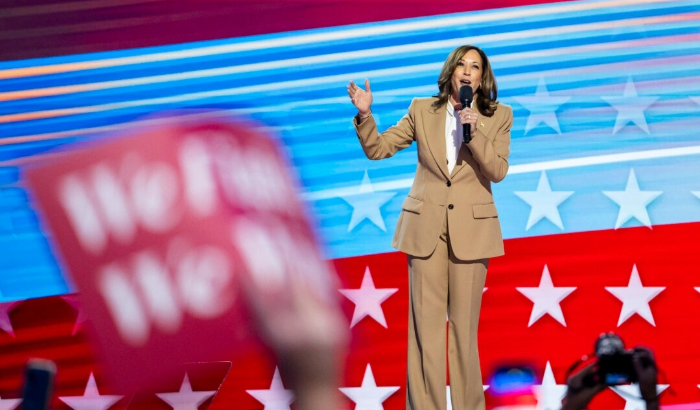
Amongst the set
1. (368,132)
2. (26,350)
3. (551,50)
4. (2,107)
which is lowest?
(26,350)

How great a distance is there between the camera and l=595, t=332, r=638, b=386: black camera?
6.86 feet

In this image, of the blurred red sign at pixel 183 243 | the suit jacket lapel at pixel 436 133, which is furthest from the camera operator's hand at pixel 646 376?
the blurred red sign at pixel 183 243

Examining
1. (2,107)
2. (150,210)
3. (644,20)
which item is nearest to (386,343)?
(150,210)

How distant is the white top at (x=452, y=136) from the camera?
2.96m

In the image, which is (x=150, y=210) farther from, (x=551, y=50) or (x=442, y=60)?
(x=551, y=50)

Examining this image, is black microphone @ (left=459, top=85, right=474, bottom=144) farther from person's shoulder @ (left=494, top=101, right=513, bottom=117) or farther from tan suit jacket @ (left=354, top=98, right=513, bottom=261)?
person's shoulder @ (left=494, top=101, right=513, bottom=117)

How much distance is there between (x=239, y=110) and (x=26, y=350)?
143cm

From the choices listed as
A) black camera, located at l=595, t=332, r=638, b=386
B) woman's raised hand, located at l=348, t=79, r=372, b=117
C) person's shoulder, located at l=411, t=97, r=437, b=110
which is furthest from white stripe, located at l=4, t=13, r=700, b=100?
black camera, located at l=595, t=332, r=638, b=386

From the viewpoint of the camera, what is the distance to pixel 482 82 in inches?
116

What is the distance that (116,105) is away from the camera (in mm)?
3836

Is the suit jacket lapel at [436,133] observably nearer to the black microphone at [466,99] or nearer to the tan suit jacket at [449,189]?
the tan suit jacket at [449,189]

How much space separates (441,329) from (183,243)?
133 centimetres

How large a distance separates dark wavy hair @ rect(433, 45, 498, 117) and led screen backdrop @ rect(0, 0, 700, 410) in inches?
31.0

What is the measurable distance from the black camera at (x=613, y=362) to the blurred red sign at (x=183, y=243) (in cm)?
185
